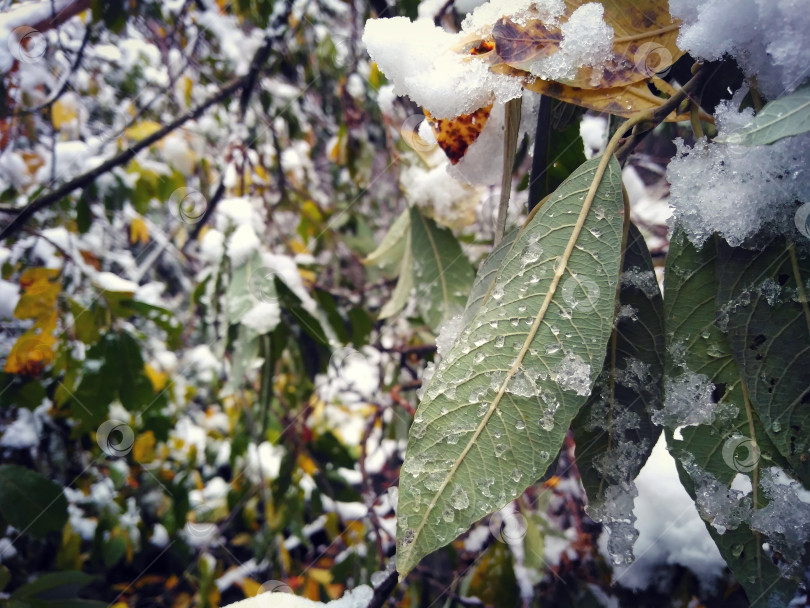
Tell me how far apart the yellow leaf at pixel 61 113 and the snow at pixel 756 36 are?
1.30m

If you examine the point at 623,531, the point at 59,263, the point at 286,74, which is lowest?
the point at 623,531

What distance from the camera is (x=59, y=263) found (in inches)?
37.8

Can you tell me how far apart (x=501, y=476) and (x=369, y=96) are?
1.18 metres

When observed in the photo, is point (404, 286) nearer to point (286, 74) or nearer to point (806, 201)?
point (806, 201)

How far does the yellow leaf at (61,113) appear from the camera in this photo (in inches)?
46.1

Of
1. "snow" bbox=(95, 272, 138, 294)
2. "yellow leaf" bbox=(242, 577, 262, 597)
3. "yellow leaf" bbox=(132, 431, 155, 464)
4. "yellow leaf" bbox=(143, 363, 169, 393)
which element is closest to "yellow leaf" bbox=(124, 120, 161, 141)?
"snow" bbox=(95, 272, 138, 294)

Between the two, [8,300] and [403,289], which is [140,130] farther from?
[403,289]

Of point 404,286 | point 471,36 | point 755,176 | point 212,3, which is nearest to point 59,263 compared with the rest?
point 404,286

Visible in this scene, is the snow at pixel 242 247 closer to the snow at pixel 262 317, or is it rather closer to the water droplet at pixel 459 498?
the snow at pixel 262 317

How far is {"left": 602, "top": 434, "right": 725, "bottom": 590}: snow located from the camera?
0.55 m

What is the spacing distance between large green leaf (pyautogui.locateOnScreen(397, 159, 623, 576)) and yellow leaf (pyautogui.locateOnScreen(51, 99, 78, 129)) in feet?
4.17

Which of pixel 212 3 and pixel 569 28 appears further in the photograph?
pixel 212 3

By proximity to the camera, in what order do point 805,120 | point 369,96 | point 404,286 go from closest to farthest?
point 805,120, point 404,286, point 369,96

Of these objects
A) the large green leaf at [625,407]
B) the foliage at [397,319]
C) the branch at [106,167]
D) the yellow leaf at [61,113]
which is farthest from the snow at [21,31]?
the large green leaf at [625,407]
